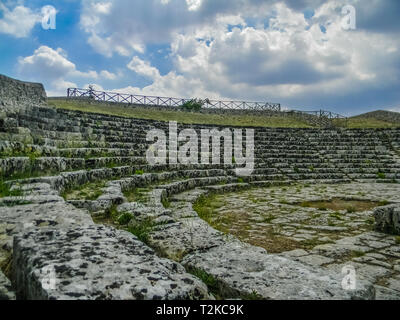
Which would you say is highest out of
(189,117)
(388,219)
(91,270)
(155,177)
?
(189,117)

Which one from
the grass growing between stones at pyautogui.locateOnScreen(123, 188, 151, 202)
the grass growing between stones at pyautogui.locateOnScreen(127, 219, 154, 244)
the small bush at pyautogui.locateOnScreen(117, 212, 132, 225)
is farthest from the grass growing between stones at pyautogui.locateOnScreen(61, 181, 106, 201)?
the grass growing between stones at pyautogui.locateOnScreen(127, 219, 154, 244)

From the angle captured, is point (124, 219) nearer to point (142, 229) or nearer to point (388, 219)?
point (142, 229)

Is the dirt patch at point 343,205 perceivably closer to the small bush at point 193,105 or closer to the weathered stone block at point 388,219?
the weathered stone block at point 388,219

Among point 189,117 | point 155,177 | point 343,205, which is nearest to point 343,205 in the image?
point 343,205

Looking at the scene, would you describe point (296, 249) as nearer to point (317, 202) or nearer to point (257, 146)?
point (317, 202)

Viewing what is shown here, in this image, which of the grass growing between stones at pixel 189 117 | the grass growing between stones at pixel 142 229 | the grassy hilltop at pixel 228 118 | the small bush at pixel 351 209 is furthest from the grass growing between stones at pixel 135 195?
the grassy hilltop at pixel 228 118

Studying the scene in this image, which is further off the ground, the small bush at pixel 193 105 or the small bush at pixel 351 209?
the small bush at pixel 193 105

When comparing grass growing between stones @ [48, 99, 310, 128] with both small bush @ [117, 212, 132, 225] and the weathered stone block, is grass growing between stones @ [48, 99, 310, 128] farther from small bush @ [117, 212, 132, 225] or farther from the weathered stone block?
small bush @ [117, 212, 132, 225]
